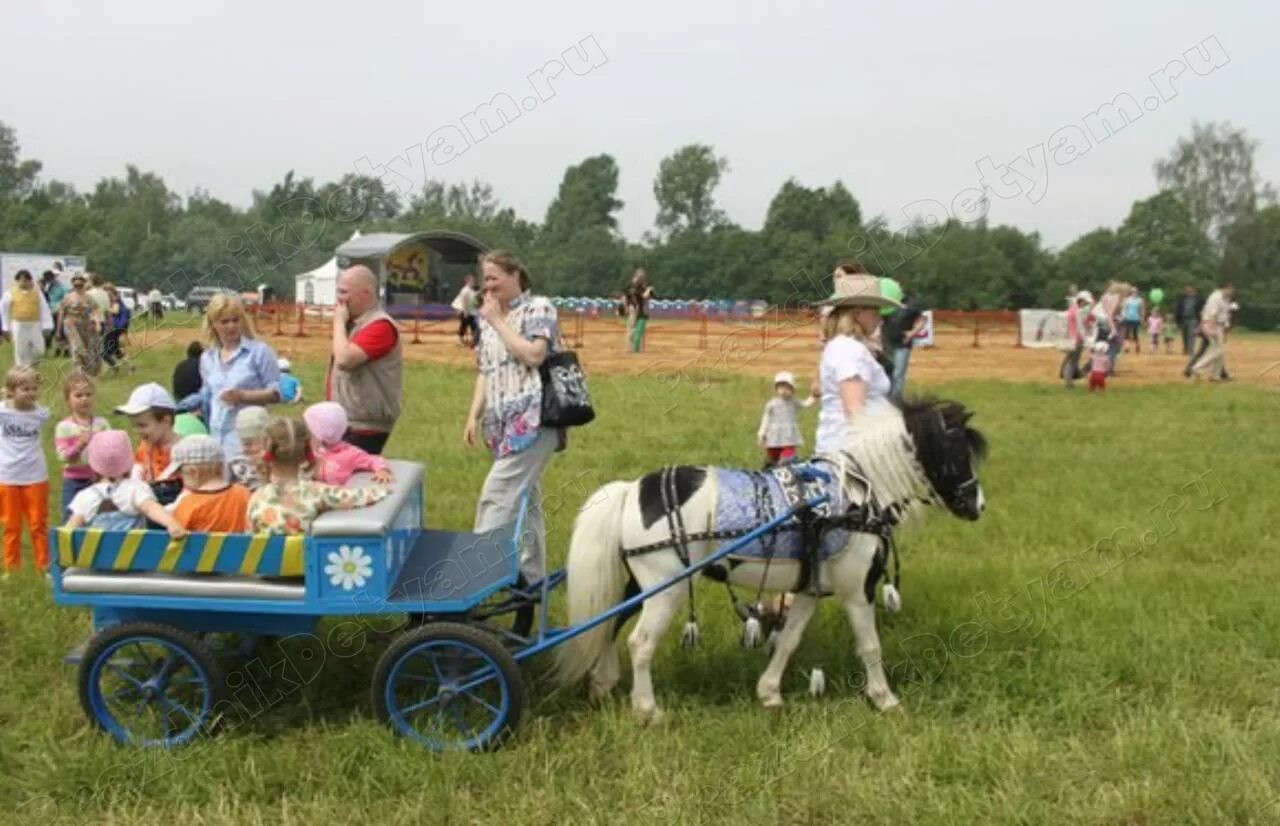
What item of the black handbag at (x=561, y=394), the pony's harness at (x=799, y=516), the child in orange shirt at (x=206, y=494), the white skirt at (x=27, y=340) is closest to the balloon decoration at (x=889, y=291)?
the pony's harness at (x=799, y=516)

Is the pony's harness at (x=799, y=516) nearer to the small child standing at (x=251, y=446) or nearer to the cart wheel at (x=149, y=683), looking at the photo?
the small child standing at (x=251, y=446)

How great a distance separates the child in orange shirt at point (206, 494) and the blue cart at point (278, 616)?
214 mm

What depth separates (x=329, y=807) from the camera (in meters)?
3.72

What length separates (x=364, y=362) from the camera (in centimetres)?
517

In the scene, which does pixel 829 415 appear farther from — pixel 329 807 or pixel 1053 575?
pixel 329 807

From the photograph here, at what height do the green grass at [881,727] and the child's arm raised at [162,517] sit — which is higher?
the child's arm raised at [162,517]

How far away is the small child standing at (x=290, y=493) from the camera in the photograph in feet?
13.8

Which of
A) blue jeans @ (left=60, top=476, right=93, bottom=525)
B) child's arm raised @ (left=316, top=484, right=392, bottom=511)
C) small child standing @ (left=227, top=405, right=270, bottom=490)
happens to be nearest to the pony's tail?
child's arm raised @ (left=316, top=484, right=392, bottom=511)

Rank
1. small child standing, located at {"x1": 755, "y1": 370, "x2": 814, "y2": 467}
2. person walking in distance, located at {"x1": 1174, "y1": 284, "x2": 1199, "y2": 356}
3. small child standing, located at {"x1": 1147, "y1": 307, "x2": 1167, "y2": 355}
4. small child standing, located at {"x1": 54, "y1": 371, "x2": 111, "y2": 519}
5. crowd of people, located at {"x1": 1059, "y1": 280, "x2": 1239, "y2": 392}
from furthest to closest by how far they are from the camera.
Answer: small child standing, located at {"x1": 1147, "y1": 307, "x2": 1167, "y2": 355} < person walking in distance, located at {"x1": 1174, "y1": 284, "x2": 1199, "y2": 356} < crowd of people, located at {"x1": 1059, "y1": 280, "x2": 1239, "y2": 392} < small child standing, located at {"x1": 755, "y1": 370, "x2": 814, "y2": 467} < small child standing, located at {"x1": 54, "y1": 371, "x2": 111, "y2": 519}

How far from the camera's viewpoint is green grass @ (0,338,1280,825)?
373 centimetres

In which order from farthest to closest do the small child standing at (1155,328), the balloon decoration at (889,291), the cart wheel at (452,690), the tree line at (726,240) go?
1. the tree line at (726,240)
2. the small child standing at (1155,328)
3. the balloon decoration at (889,291)
4. the cart wheel at (452,690)

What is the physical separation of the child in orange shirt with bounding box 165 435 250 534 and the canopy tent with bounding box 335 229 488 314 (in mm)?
39760

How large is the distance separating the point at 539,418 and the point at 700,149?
8047 centimetres

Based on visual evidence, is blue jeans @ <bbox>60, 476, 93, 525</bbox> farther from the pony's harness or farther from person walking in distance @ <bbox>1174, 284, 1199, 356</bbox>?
A: person walking in distance @ <bbox>1174, 284, 1199, 356</bbox>
